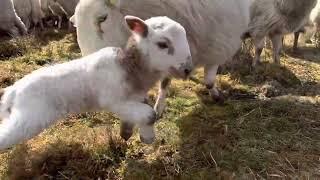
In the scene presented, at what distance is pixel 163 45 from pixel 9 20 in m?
6.25

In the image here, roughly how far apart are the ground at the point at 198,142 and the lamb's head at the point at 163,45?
34.1 inches

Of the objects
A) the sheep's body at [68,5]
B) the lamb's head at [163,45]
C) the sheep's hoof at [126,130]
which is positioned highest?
the lamb's head at [163,45]

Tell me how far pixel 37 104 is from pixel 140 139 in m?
1.08

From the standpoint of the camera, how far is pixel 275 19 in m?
7.76

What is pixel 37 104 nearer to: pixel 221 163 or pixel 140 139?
pixel 140 139

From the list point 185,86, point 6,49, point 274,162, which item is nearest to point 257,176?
point 274,162

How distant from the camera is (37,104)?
4348 millimetres

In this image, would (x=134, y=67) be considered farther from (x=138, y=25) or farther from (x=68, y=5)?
(x=68, y=5)

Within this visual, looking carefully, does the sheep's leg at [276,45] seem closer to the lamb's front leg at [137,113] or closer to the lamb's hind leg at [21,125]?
the lamb's front leg at [137,113]

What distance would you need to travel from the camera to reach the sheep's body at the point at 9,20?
32.2 feet

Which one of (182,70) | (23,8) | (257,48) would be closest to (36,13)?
(23,8)

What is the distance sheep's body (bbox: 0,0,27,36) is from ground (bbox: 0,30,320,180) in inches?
120

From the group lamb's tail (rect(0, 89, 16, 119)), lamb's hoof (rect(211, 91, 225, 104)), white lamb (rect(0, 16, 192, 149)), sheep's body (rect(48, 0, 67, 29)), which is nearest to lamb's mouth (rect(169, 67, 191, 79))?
white lamb (rect(0, 16, 192, 149))

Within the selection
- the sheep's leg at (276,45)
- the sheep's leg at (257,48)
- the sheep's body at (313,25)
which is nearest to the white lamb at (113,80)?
the sheep's leg at (257,48)
